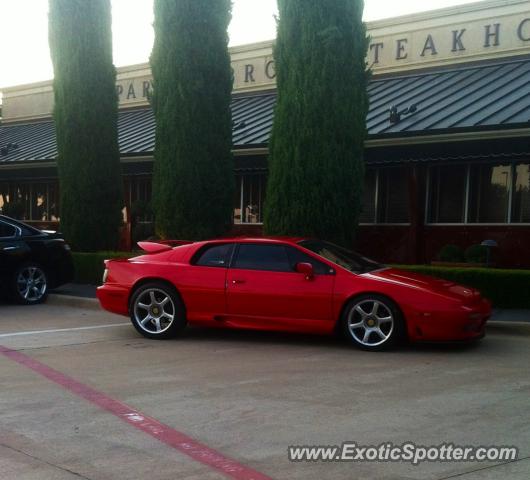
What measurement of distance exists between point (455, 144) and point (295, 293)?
24.3ft

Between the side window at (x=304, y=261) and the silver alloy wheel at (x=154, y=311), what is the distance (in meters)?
1.65

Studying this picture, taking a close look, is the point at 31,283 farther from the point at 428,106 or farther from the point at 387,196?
the point at 428,106

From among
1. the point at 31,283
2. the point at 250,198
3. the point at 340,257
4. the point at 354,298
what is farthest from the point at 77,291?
the point at 354,298

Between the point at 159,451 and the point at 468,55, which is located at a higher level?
the point at 468,55

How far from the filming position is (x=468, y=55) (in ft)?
57.0

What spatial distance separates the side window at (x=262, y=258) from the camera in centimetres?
847

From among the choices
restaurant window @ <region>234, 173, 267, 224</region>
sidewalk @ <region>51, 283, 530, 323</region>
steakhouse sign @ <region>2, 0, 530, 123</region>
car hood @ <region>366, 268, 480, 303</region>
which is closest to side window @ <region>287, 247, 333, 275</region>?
car hood @ <region>366, 268, 480, 303</region>

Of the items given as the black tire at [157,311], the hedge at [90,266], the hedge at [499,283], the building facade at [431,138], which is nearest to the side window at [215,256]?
the black tire at [157,311]

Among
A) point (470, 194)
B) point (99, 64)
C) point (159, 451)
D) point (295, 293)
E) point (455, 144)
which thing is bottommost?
point (159, 451)

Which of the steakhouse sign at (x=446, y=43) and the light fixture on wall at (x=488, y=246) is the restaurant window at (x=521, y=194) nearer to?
the light fixture on wall at (x=488, y=246)

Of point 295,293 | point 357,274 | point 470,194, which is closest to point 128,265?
point 295,293

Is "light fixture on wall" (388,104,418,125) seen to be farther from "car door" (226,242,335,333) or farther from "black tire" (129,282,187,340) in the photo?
"black tire" (129,282,187,340)

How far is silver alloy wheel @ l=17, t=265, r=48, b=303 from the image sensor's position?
480 inches

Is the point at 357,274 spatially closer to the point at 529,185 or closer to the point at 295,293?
the point at 295,293
